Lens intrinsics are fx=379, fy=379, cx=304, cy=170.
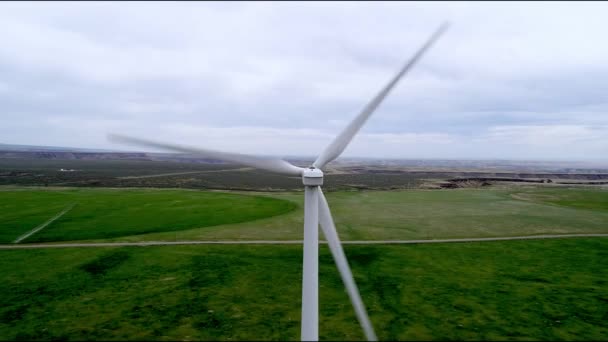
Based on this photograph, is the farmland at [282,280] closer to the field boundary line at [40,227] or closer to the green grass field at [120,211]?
the green grass field at [120,211]

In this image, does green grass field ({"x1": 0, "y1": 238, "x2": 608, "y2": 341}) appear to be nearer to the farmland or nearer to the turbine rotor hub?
the farmland

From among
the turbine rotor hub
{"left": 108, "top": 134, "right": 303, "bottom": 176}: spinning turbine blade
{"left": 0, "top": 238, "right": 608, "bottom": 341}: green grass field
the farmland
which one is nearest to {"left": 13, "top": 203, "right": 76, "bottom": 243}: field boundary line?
the farmland

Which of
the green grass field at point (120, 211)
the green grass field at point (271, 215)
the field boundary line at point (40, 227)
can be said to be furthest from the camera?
the green grass field at point (120, 211)

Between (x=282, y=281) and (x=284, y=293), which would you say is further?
(x=282, y=281)

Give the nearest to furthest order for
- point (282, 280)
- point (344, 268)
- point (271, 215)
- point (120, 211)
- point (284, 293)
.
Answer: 1. point (344, 268)
2. point (284, 293)
3. point (282, 280)
4. point (271, 215)
5. point (120, 211)

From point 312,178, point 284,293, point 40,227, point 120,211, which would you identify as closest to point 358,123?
point 312,178

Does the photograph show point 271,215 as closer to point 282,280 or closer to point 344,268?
point 282,280

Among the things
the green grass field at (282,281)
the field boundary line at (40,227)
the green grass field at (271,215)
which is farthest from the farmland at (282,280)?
the field boundary line at (40,227)

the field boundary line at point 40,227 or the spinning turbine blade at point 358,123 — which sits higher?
the spinning turbine blade at point 358,123
